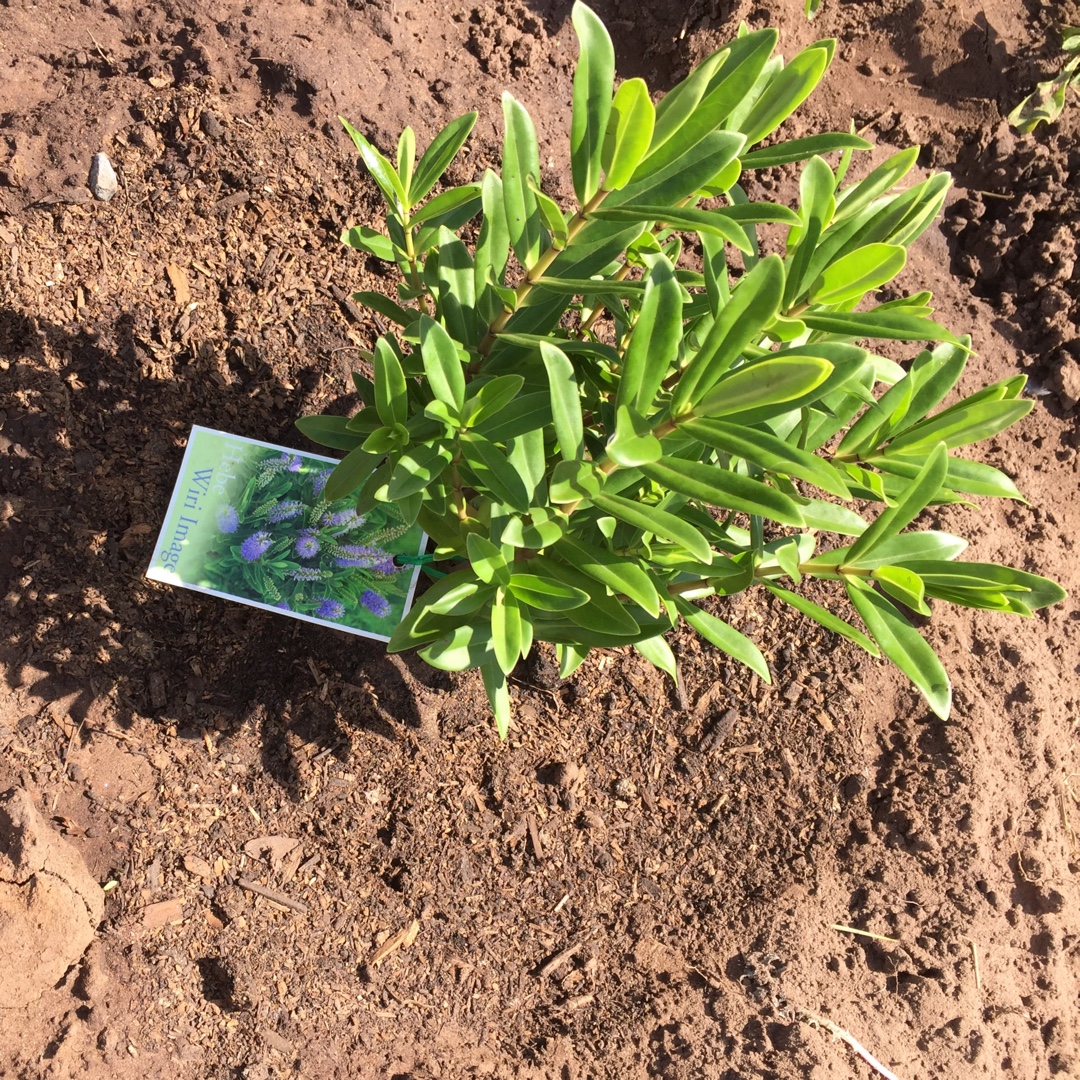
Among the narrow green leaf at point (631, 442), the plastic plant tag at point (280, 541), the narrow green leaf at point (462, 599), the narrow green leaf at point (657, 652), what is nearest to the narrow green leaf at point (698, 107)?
the narrow green leaf at point (631, 442)

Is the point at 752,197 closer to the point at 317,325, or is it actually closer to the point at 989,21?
the point at 989,21

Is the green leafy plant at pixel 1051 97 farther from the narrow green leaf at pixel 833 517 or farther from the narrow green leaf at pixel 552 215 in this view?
the narrow green leaf at pixel 552 215

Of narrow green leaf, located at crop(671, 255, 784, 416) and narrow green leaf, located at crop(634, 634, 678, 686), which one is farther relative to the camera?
narrow green leaf, located at crop(634, 634, 678, 686)

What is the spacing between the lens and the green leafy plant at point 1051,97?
2508 mm

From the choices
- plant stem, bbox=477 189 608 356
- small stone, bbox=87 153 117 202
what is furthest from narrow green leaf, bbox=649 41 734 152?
small stone, bbox=87 153 117 202

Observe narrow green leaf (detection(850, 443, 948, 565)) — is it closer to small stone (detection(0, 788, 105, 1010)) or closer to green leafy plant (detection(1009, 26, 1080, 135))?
small stone (detection(0, 788, 105, 1010))

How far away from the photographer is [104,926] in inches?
74.0

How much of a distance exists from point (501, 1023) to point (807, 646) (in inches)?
45.3

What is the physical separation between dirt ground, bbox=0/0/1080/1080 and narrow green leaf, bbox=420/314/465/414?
929 millimetres

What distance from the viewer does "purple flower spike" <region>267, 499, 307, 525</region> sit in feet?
6.24

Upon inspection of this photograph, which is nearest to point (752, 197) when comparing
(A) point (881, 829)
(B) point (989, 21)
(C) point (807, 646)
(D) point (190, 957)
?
(B) point (989, 21)

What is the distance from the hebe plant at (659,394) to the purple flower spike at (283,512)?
395 mm

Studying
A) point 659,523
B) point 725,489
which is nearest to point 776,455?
point 725,489

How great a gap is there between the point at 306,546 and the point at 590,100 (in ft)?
3.78
